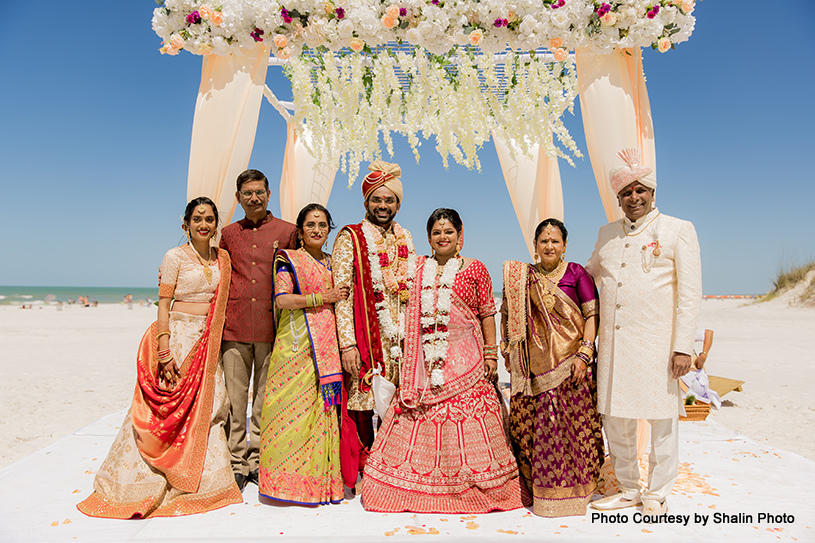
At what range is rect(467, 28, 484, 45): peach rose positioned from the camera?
3.84 metres

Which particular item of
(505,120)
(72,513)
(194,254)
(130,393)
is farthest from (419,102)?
(130,393)

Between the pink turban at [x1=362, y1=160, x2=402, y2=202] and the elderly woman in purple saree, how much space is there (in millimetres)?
936

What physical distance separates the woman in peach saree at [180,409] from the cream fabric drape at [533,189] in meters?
3.26

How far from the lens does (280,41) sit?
3.84m

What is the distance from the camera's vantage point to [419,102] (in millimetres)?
4656

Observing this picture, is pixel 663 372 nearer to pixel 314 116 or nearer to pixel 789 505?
pixel 789 505

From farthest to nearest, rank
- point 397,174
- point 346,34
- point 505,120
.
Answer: point 505,120 < point 346,34 < point 397,174

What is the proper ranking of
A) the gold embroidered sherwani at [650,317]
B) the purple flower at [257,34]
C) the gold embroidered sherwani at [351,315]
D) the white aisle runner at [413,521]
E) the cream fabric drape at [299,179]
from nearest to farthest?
the white aisle runner at [413,521] → the gold embroidered sherwani at [650,317] → the gold embroidered sherwani at [351,315] → the purple flower at [257,34] → the cream fabric drape at [299,179]

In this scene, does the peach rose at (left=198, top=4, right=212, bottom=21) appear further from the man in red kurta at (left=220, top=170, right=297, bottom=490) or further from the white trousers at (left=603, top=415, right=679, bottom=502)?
the white trousers at (left=603, top=415, right=679, bottom=502)

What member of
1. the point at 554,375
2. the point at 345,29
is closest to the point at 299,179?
the point at 345,29

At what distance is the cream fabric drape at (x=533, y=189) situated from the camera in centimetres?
524

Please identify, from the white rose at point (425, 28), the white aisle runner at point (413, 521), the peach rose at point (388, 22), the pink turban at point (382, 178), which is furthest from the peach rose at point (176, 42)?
the white aisle runner at point (413, 521)

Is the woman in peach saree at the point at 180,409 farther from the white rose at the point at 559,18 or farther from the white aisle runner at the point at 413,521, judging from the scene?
the white rose at the point at 559,18

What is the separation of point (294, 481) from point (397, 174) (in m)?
Answer: 2.14
